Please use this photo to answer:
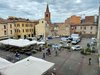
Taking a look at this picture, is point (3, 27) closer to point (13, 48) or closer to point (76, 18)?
point (13, 48)

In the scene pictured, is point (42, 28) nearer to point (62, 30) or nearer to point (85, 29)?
point (62, 30)

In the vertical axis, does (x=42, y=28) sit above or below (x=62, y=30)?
above

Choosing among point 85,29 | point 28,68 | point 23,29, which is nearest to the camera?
point 28,68

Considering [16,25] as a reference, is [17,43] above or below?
below

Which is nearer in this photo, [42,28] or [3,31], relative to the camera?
[3,31]

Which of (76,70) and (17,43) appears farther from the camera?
(17,43)

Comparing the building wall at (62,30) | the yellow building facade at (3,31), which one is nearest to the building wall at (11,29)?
the yellow building facade at (3,31)

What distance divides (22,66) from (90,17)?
51.5m

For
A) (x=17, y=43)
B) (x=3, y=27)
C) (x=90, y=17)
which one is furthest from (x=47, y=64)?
(x=90, y=17)

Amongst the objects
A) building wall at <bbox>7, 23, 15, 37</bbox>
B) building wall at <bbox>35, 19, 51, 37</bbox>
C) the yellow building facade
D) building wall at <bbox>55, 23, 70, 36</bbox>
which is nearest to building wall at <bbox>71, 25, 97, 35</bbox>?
building wall at <bbox>55, 23, 70, 36</bbox>

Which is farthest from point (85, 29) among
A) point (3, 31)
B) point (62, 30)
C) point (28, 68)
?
point (28, 68)

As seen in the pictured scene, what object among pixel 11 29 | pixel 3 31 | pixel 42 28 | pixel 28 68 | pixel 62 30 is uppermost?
pixel 42 28

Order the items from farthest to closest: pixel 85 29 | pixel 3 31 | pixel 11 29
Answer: pixel 85 29, pixel 11 29, pixel 3 31

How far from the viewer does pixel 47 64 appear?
13.7 m
